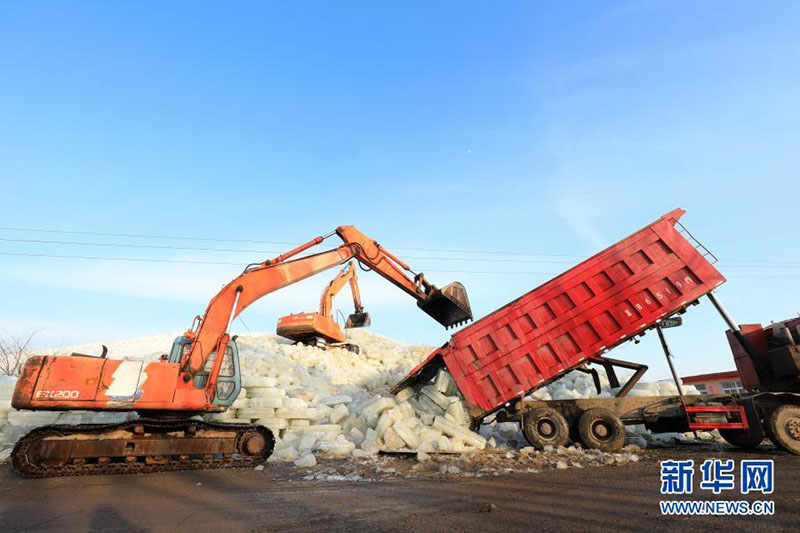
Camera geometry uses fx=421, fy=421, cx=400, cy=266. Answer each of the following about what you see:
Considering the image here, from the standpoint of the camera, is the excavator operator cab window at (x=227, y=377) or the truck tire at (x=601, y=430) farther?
the truck tire at (x=601, y=430)

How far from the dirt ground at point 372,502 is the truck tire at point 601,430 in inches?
41.4

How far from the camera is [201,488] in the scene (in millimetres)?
6172

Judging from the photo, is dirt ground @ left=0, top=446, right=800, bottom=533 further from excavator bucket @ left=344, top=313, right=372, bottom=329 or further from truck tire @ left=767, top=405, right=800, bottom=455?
excavator bucket @ left=344, top=313, right=372, bottom=329

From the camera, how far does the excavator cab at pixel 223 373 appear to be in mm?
8062

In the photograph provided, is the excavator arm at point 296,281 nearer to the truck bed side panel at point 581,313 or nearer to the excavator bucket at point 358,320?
the truck bed side panel at point 581,313

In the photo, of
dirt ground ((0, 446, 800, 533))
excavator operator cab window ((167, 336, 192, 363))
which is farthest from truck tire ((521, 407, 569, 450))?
excavator operator cab window ((167, 336, 192, 363))

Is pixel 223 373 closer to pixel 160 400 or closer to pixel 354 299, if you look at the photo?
pixel 160 400

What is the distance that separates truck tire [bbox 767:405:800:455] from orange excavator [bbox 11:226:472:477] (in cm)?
935

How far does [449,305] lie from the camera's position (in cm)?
978

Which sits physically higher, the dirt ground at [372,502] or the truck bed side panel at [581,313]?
the truck bed side panel at [581,313]

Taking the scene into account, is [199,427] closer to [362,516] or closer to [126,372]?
[126,372]

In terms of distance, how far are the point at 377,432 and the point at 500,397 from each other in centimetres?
279

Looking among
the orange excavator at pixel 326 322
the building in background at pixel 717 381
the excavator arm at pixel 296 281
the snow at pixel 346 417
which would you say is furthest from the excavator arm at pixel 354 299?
the building in background at pixel 717 381

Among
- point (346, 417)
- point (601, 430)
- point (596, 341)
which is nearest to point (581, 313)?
point (596, 341)
